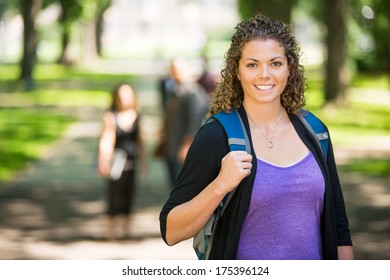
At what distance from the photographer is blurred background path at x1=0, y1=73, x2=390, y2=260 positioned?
840cm

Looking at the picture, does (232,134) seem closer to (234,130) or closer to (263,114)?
(234,130)

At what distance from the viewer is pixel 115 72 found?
48.2 metres

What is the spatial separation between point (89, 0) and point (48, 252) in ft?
108

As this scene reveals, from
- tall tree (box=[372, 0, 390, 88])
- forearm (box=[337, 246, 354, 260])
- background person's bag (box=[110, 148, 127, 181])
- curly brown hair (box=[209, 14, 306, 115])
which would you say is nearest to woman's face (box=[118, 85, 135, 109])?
background person's bag (box=[110, 148, 127, 181])

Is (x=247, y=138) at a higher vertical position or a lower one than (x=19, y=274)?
higher

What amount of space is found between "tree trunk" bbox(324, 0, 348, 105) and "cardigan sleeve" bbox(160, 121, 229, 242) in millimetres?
22048

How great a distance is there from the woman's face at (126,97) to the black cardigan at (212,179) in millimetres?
5583

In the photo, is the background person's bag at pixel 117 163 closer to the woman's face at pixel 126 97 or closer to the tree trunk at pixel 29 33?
the woman's face at pixel 126 97

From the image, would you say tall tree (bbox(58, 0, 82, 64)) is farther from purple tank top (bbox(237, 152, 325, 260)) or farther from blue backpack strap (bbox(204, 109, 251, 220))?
purple tank top (bbox(237, 152, 325, 260))

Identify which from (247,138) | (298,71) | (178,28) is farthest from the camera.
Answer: (178,28)

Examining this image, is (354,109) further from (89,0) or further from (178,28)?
(178,28)

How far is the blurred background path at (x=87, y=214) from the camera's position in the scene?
8400 mm

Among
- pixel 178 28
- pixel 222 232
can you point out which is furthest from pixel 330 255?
pixel 178 28

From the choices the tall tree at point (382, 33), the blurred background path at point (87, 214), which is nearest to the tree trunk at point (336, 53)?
the tall tree at point (382, 33)
